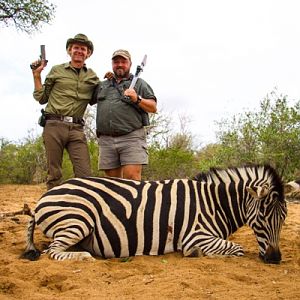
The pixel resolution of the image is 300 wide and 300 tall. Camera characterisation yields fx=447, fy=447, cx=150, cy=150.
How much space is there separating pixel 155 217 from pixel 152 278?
1.07m

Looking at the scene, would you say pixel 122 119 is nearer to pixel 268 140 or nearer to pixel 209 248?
pixel 209 248

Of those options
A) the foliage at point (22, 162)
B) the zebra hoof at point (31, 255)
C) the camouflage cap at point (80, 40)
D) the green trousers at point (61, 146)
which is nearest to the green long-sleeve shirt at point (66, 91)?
the green trousers at point (61, 146)

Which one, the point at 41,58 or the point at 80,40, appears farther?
the point at 41,58

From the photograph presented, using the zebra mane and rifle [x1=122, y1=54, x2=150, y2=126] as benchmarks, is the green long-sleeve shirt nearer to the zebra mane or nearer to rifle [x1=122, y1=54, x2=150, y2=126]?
rifle [x1=122, y1=54, x2=150, y2=126]

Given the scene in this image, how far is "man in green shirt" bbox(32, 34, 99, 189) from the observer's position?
16.8ft

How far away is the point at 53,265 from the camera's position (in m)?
3.64

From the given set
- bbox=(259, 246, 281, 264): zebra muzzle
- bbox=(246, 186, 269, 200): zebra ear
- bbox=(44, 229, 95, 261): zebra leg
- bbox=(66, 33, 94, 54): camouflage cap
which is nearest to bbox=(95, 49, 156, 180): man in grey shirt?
bbox=(66, 33, 94, 54): camouflage cap

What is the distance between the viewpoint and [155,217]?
4.30 m

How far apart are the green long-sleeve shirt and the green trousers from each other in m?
0.16

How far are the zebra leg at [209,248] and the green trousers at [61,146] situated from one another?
67.5 inches

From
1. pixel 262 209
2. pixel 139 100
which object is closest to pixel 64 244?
pixel 139 100

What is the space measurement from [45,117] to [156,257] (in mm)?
2110

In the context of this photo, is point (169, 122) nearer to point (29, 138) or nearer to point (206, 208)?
point (29, 138)

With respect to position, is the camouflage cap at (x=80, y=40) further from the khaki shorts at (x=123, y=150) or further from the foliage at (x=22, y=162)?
the foliage at (x=22, y=162)
